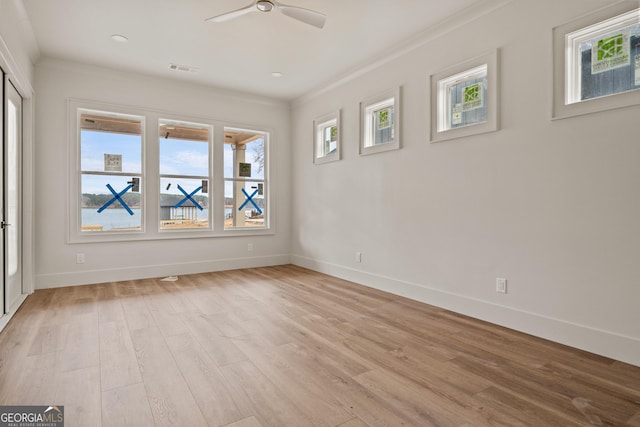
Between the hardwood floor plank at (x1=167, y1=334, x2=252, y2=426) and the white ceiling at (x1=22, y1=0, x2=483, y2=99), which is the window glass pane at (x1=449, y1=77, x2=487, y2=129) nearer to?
the white ceiling at (x1=22, y1=0, x2=483, y2=99)

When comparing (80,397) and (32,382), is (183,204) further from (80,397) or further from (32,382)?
(80,397)

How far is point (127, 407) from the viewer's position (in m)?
1.82

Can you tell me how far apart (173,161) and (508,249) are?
462cm

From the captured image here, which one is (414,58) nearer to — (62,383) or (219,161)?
(219,161)

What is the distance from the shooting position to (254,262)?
236 inches

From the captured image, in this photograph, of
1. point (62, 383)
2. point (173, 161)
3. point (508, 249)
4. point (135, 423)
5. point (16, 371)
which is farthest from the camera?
point (173, 161)

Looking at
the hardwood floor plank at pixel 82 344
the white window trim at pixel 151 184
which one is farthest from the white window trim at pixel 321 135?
the hardwood floor plank at pixel 82 344

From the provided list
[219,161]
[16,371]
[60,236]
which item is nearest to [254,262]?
[219,161]

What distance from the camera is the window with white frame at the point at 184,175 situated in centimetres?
531

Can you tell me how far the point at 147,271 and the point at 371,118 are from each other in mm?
3791

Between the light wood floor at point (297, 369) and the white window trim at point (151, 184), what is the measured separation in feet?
4.53

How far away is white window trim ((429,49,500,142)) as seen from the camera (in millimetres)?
3166

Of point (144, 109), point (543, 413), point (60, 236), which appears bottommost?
point (543, 413)

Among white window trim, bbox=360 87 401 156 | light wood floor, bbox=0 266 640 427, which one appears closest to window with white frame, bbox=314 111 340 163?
white window trim, bbox=360 87 401 156
